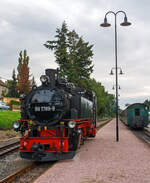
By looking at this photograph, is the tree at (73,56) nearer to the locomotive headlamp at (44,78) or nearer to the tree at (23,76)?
the tree at (23,76)

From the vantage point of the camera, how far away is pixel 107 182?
583cm

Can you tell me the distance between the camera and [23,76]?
1941 inches

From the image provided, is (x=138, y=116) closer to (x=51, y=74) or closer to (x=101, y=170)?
(x=51, y=74)

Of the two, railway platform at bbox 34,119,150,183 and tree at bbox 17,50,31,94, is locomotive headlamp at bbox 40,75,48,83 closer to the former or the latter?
railway platform at bbox 34,119,150,183

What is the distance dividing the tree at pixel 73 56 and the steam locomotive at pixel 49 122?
25.8m

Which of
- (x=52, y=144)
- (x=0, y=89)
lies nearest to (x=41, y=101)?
(x=52, y=144)

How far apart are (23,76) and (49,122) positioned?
137 feet

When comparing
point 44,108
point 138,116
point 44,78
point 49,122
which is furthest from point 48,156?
point 138,116

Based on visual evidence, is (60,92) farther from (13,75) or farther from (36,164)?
(13,75)

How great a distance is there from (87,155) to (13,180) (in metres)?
3.86

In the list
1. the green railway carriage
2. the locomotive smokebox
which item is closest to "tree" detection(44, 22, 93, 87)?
the green railway carriage

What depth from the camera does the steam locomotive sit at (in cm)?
831

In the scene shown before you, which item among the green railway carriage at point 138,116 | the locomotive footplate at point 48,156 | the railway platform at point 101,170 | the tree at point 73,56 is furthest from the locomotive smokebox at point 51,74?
the tree at point 73,56

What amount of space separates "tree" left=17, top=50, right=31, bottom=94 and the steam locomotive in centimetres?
4028
